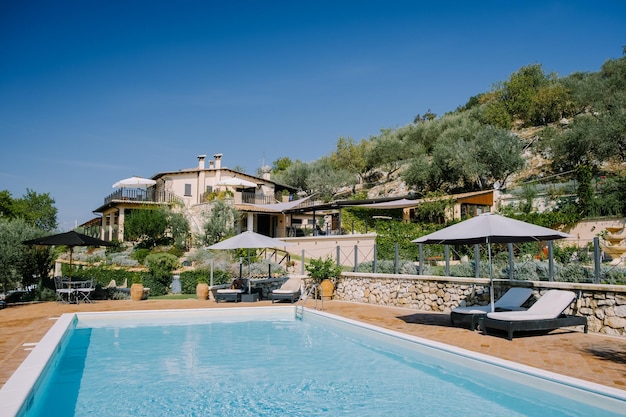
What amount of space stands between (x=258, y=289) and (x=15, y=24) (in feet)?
44.6

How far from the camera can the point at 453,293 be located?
41.0 ft

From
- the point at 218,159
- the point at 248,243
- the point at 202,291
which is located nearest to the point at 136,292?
the point at 202,291

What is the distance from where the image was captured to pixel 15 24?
17.2 metres

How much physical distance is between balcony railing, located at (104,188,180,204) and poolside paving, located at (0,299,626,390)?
1032 inches

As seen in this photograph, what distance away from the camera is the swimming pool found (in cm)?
561

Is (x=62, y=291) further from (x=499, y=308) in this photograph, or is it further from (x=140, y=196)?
(x=140, y=196)

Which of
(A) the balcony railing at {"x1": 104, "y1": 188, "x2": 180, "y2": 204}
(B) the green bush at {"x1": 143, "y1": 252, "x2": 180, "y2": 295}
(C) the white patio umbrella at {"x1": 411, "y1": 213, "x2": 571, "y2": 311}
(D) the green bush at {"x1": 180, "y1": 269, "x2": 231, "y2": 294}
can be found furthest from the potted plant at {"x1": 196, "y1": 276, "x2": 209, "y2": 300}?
(A) the balcony railing at {"x1": 104, "y1": 188, "x2": 180, "y2": 204}

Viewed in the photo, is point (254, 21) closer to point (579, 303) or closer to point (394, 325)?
point (394, 325)

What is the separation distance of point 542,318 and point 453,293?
13.2 feet

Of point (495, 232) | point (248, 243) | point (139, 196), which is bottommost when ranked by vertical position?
point (248, 243)

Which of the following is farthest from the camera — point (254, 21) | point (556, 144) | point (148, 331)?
point (556, 144)

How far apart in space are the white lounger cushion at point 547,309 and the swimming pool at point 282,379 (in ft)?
5.85

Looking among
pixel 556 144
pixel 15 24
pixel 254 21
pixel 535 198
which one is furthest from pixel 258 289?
pixel 556 144

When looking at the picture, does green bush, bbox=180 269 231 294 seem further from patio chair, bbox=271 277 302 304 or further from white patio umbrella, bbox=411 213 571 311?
white patio umbrella, bbox=411 213 571 311
